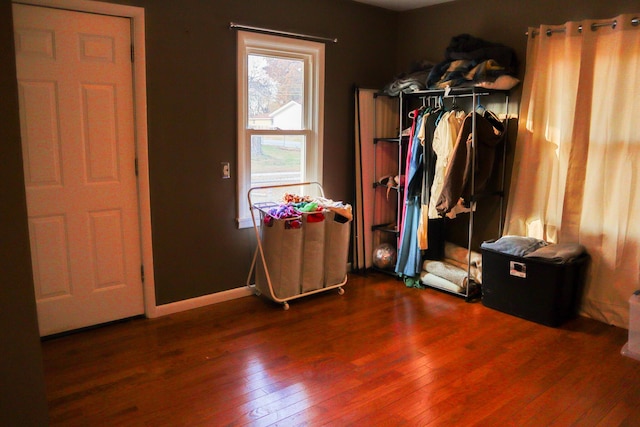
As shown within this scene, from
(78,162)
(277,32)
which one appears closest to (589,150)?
(277,32)

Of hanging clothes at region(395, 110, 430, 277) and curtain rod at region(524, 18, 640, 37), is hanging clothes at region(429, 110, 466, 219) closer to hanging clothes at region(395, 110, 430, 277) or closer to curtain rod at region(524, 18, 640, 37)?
hanging clothes at region(395, 110, 430, 277)

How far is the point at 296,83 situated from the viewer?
4.12 metres

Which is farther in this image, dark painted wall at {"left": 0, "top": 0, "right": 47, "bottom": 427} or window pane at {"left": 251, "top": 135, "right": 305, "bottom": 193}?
window pane at {"left": 251, "top": 135, "right": 305, "bottom": 193}

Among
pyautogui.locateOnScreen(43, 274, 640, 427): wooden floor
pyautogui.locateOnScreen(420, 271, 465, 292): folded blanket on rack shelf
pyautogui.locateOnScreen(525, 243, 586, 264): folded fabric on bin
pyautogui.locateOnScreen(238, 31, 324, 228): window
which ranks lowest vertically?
pyautogui.locateOnScreen(43, 274, 640, 427): wooden floor

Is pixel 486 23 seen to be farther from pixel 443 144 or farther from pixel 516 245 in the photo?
pixel 516 245

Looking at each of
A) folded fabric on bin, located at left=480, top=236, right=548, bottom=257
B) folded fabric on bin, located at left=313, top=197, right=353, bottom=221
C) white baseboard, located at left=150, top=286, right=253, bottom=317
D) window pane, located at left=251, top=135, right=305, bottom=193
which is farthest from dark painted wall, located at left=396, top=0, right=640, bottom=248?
white baseboard, located at left=150, top=286, right=253, bottom=317

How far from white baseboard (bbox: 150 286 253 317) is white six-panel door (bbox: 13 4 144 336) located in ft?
0.79

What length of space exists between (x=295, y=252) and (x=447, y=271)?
4.29 feet

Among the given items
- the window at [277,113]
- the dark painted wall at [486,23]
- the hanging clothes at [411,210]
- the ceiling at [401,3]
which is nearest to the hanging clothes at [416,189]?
the hanging clothes at [411,210]

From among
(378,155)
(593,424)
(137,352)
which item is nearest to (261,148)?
(378,155)

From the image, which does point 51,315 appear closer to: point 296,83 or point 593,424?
point 296,83

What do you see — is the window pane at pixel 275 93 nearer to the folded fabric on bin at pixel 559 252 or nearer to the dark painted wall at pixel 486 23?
the dark painted wall at pixel 486 23

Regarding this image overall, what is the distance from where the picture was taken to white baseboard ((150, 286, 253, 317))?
11.8 ft

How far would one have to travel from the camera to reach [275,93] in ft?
13.2
